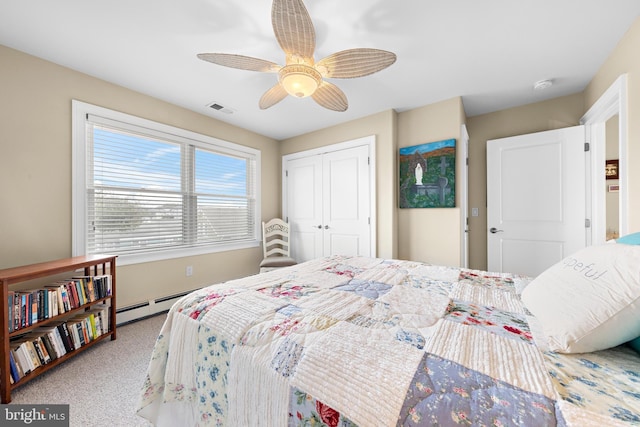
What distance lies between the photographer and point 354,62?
5.18 feet

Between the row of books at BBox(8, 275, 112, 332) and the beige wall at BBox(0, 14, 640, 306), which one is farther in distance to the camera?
the beige wall at BBox(0, 14, 640, 306)

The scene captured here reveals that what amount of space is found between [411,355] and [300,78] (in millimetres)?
1684

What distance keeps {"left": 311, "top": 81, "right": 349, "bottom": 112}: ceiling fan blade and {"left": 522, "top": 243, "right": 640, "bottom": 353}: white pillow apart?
1.78 metres

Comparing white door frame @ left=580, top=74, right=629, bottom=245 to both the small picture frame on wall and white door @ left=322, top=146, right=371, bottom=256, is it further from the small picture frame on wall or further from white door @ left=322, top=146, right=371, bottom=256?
white door @ left=322, top=146, right=371, bottom=256

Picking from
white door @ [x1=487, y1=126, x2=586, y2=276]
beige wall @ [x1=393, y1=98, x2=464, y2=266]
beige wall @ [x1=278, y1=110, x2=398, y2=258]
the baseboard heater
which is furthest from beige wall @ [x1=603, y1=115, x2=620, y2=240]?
the baseboard heater

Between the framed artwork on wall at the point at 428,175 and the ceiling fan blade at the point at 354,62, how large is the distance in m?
1.56

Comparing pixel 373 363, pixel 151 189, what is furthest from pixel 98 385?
pixel 373 363

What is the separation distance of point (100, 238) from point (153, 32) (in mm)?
1936

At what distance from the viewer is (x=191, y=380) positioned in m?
1.10

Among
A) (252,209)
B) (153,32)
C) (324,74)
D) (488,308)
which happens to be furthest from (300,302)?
(252,209)

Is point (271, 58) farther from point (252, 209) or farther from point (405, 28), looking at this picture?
point (252, 209)

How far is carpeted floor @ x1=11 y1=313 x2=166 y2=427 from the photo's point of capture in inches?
55.3

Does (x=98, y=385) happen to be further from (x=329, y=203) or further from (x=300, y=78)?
(x=329, y=203)

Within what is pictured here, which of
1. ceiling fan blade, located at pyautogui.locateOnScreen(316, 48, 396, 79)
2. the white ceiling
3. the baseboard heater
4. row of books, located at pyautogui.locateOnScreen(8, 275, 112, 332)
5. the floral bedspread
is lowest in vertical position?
the baseboard heater
